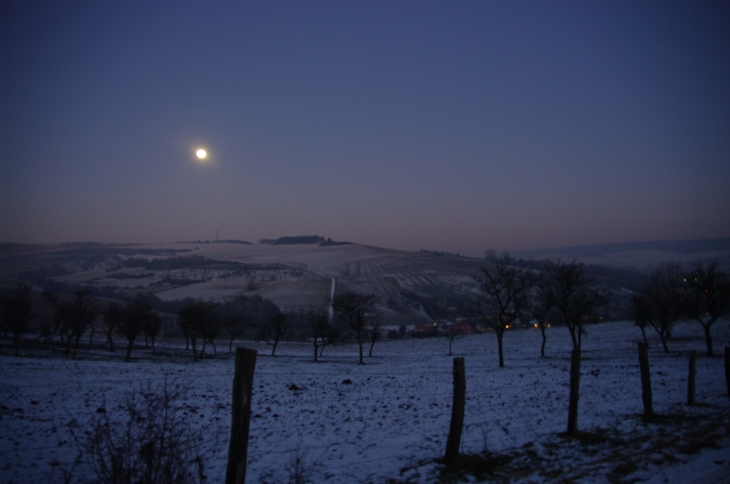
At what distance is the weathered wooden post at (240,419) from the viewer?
5.34m

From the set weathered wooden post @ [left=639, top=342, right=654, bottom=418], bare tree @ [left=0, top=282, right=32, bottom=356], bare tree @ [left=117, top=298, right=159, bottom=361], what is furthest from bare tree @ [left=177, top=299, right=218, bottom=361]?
weathered wooden post @ [left=639, top=342, right=654, bottom=418]

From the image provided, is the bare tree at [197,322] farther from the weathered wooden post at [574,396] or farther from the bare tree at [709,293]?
the bare tree at [709,293]

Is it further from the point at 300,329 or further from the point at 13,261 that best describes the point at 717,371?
the point at 300,329

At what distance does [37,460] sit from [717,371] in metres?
28.5

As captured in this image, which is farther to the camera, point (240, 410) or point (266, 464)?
point (266, 464)

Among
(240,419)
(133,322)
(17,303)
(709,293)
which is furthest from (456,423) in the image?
(17,303)

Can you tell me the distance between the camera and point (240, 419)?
5477 mm

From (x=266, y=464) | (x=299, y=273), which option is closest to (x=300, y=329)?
(x=299, y=273)

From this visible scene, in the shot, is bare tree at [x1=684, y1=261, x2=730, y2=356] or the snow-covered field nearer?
the snow-covered field

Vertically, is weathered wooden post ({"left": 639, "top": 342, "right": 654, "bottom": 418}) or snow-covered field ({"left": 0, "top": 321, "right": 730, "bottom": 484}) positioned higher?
weathered wooden post ({"left": 639, "top": 342, "right": 654, "bottom": 418})

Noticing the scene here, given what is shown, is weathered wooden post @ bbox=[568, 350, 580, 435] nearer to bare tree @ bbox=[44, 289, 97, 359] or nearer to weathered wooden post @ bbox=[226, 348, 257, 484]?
weathered wooden post @ bbox=[226, 348, 257, 484]

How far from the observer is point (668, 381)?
55.0ft

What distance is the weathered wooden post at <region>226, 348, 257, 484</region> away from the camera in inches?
210

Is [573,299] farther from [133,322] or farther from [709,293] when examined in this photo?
[133,322]
